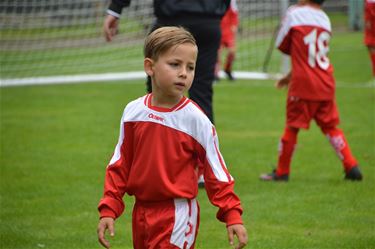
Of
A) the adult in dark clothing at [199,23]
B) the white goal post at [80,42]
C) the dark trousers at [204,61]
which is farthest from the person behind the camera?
the white goal post at [80,42]

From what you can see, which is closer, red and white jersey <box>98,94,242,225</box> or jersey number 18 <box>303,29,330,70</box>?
red and white jersey <box>98,94,242,225</box>

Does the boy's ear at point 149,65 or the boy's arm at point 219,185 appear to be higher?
the boy's ear at point 149,65

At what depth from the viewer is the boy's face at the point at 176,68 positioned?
13.6 feet

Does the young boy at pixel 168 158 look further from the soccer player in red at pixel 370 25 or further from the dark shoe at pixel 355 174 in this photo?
the soccer player in red at pixel 370 25

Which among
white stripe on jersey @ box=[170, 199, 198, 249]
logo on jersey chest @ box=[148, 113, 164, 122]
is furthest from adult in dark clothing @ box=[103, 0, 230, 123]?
white stripe on jersey @ box=[170, 199, 198, 249]

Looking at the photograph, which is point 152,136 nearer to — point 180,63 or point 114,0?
point 180,63

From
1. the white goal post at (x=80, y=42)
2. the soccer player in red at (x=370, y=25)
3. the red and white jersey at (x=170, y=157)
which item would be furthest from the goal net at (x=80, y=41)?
the red and white jersey at (x=170, y=157)

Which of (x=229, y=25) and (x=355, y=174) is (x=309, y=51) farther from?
(x=229, y=25)

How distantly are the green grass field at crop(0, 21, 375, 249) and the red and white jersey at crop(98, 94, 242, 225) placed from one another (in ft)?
5.48

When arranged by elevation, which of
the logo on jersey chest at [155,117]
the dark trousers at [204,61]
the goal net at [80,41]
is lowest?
the goal net at [80,41]

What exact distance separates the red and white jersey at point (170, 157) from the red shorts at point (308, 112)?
3.70 meters

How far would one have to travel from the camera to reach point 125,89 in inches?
629

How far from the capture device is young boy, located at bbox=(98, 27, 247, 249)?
414 centimetres

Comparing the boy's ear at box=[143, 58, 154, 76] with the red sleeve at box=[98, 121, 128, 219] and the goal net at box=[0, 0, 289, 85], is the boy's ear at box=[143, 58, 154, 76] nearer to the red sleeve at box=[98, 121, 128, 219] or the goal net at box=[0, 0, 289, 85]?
the red sleeve at box=[98, 121, 128, 219]
